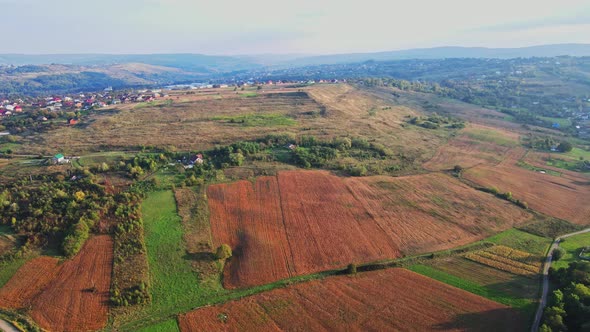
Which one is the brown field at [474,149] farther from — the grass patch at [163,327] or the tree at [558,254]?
the grass patch at [163,327]

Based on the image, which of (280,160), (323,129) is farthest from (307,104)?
(280,160)

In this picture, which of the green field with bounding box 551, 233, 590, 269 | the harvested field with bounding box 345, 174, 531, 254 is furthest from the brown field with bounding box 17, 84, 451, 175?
the green field with bounding box 551, 233, 590, 269

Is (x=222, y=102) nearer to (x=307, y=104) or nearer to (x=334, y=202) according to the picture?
(x=307, y=104)

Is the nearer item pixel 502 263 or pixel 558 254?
pixel 502 263

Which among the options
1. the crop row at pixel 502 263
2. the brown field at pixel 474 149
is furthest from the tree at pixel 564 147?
the crop row at pixel 502 263

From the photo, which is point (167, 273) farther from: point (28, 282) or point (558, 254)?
point (558, 254)

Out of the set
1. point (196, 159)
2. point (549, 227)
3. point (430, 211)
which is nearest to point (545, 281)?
point (549, 227)
